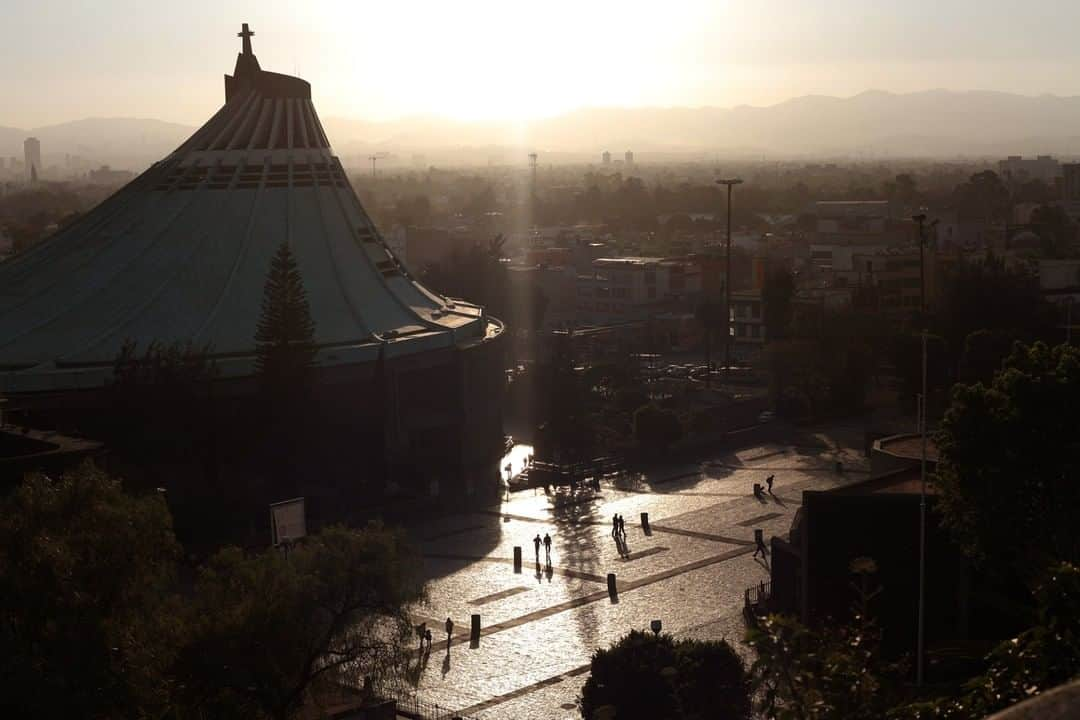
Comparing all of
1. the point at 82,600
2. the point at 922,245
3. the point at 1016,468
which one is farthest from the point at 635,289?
the point at 82,600

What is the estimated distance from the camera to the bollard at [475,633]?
2439 cm

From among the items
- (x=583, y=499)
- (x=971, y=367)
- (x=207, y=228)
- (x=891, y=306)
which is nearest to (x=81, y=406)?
(x=207, y=228)

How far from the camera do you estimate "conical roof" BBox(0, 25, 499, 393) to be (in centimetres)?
3566

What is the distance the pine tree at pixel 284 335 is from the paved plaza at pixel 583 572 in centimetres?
455

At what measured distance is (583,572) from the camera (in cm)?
2859

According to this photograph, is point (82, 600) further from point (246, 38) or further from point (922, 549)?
point (246, 38)

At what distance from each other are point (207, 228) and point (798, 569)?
20.7 m

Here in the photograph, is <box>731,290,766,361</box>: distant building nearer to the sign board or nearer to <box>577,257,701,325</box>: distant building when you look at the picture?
<box>577,257,701,325</box>: distant building

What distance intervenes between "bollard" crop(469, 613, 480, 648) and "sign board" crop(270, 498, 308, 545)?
3372 millimetres

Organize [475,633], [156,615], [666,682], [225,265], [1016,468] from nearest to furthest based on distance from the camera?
[156,615] → [666,682] → [1016,468] → [475,633] → [225,265]

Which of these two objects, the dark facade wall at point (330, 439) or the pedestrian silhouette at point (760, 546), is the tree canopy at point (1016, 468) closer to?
the pedestrian silhouette at point (760, 546)

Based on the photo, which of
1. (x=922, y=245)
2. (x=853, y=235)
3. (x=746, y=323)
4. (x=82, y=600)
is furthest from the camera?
(x=853, y=235)

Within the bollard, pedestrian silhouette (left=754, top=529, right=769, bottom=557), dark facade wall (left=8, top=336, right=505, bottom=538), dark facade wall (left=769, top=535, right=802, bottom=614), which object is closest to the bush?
the bollard

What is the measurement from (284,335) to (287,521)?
1189cm
